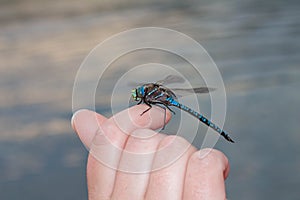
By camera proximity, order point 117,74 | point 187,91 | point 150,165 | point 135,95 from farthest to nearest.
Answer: point 117,74 → point 187,91 → point 135,95 → point 150,165

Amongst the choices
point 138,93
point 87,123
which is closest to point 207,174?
point 87,123

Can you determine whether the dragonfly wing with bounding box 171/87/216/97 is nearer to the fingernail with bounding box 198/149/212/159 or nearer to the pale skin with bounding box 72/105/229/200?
the pale skin with bounding box 72/105/229/200

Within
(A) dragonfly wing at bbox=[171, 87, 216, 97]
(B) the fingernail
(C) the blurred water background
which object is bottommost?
(C) the blurred water background

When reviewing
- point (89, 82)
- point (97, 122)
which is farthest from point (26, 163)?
point (97, 122)

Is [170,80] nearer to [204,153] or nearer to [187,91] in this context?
[187,91]

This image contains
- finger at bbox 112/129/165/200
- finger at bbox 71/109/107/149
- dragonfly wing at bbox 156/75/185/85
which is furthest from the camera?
dragonfly wing at bbox 156/75/185/85

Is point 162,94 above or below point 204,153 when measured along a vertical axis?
below

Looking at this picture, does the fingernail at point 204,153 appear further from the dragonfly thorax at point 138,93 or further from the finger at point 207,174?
the dragonfly thorax at point 138,93

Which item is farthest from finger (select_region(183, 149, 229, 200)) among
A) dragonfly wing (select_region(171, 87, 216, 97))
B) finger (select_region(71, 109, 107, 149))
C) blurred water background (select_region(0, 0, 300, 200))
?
blurred water background (select_region(0, 0, 300, 200))
